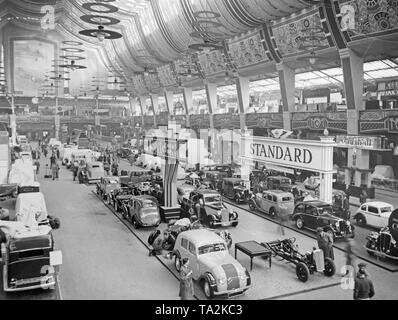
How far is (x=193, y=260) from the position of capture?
477 inches

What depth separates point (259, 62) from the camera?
109 feet

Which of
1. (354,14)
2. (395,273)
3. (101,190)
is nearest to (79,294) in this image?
(395,273)

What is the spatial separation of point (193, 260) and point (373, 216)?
10.6 metres

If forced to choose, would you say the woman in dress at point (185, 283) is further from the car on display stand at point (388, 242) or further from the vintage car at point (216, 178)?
the vintage car at point (216, 178)

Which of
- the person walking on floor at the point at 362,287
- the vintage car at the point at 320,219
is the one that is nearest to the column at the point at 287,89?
the vintage car at the point at 320,219

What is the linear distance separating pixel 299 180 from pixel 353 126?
8.14 meters

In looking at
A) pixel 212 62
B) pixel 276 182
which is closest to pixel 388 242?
pixel 276 182

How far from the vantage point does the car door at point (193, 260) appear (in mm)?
11869

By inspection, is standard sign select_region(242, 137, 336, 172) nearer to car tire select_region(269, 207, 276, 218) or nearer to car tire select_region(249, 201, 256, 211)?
car tire select_region(269, 207, 276, 218)

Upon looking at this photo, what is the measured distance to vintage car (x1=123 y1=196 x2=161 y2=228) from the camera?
18.1 meters

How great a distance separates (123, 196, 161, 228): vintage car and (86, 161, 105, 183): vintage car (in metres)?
13.6

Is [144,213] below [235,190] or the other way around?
below

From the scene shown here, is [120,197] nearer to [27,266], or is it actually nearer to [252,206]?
[252,206]
